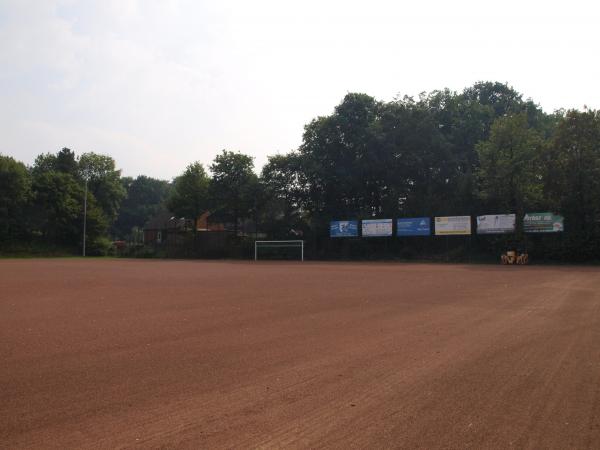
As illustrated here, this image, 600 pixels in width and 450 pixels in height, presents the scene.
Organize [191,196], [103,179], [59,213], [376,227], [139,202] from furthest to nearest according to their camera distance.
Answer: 1. [139,202]
2. [103,179]
3. [59,213]
4. [191,196]
5. [376,227]

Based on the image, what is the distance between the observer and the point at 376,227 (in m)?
43.5

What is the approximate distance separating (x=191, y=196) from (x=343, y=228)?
2035 centimetres

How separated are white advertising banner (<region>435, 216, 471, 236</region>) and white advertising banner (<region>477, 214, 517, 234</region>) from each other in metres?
0.95

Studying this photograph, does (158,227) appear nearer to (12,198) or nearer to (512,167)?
(12,198)

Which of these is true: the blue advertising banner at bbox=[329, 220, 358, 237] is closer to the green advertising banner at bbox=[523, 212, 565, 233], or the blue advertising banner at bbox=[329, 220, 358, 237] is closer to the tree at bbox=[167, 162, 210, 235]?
the green advertising banner at bbox=[523, 212, 565, 233]

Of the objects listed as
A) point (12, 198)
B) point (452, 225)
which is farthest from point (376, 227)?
point (12, 198)

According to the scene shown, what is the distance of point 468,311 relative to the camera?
11031mm

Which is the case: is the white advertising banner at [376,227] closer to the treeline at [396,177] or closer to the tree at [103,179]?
the treeline at [396,177]

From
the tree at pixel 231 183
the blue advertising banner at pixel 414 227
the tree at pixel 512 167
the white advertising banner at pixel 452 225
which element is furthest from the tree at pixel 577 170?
the tree at pixel 231 183

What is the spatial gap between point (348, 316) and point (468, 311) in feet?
9.28

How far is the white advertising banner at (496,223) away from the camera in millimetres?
36031

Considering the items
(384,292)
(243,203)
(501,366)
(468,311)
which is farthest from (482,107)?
(501,366)

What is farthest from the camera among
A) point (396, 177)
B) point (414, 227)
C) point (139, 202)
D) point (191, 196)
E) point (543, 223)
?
point (139, 202)

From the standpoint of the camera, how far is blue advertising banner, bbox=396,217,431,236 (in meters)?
40.8
